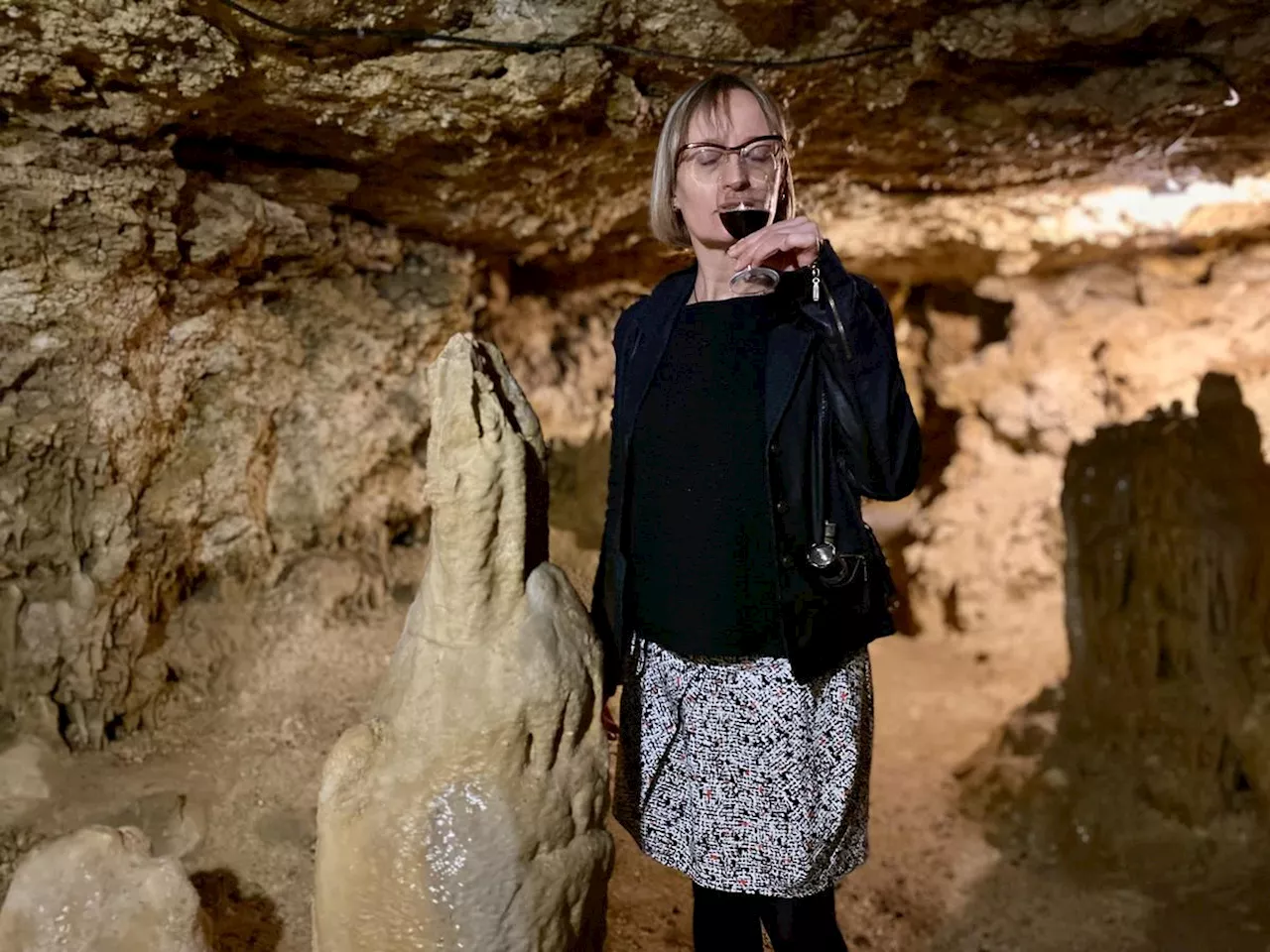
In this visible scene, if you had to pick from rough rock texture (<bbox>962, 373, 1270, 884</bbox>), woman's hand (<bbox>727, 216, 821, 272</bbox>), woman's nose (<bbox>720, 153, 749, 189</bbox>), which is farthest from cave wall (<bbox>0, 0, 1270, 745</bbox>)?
rough rock texture (<bbox>962, 373, 1270, 884</bbox>)

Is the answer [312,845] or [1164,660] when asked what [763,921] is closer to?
[312,845]

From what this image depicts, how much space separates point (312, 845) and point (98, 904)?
25.0 inches

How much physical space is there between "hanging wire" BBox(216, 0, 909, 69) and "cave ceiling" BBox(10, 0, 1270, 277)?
0.4 inches

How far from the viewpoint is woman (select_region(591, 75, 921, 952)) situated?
1714mm

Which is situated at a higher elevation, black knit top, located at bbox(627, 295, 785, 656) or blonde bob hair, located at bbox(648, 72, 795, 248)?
blonde bob hair, located at bbox(648, 72, 795, 248)

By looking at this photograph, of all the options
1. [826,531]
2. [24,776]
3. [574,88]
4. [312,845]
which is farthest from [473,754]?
[24,776]

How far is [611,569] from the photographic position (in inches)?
76.4

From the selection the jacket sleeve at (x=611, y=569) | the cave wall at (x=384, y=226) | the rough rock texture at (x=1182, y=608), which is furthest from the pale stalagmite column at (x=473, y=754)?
the rough rock texture at (x=1182, y=608)

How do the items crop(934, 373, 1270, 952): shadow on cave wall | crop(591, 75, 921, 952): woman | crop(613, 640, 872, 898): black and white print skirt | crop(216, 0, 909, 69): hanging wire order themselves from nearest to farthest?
1. crop(591, 75, 921, 952): woman
2. crop(613, 640, 872, 898): black and white print skirt
3. crop(216, 0, 909, 69): hanging wire
4. crop(934, 373, 1270, 952): shadow on cave wall

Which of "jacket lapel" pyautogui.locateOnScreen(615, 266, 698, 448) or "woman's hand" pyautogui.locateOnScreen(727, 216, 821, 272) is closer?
"woman's hand" pyautogui.locateOnScreen(727, 216, 821, 272)

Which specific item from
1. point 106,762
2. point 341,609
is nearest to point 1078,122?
point 341,609

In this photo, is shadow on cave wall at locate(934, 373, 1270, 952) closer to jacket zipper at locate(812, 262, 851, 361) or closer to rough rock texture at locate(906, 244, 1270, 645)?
rough rock texture at locate(906, 244, 1270, 645)

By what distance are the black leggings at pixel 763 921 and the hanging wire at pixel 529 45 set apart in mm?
1861

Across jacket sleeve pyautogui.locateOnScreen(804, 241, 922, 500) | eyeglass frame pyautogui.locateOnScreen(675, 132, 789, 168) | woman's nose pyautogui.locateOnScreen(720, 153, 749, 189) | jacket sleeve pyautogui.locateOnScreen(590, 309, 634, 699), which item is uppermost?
eyeglass frame pyautogui.locateOnScreen(675, 132, 789, 168)
